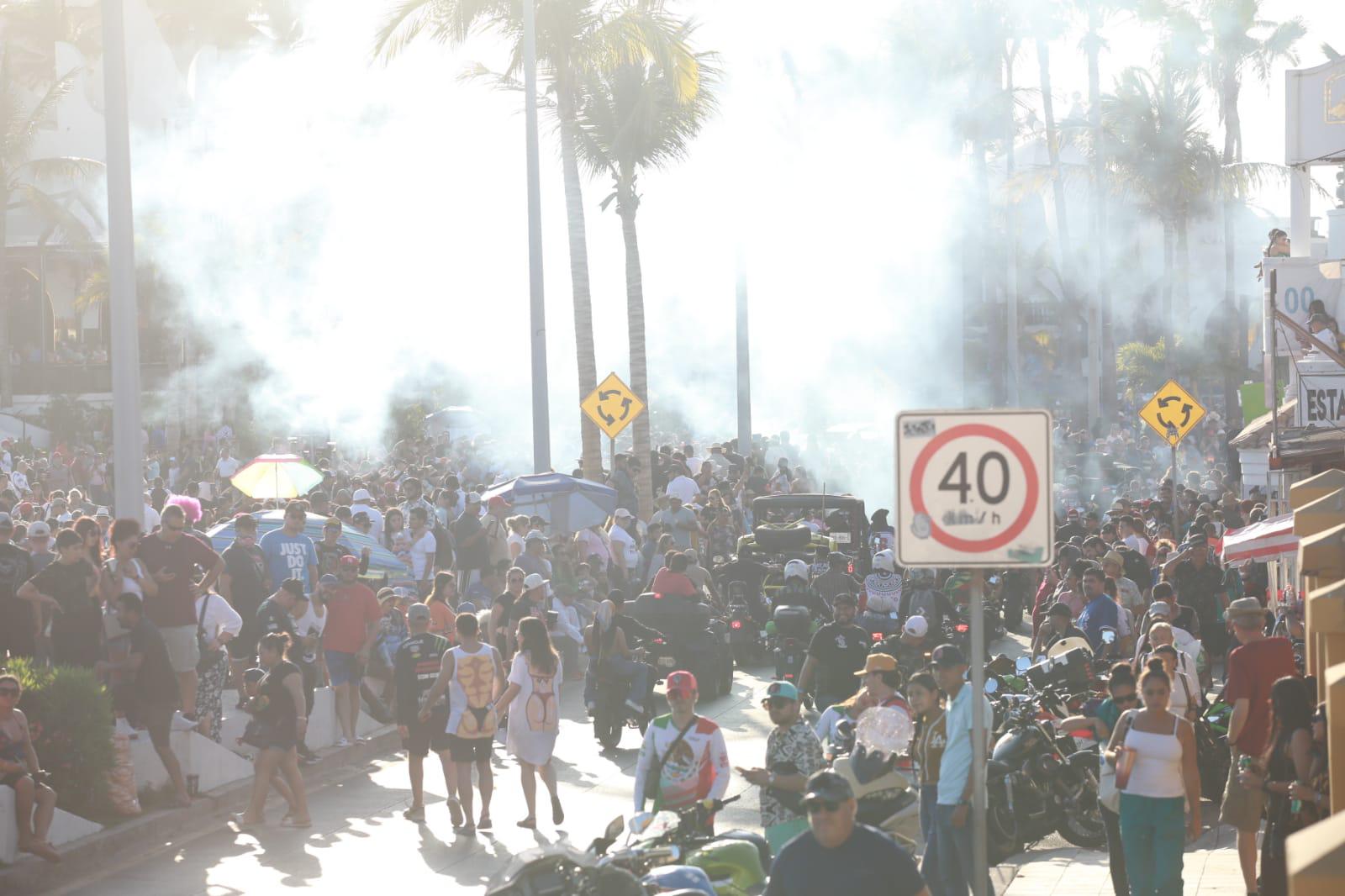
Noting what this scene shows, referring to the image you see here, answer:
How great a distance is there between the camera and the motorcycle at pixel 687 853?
25.2 ft

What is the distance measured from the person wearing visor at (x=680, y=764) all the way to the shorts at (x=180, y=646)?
18.4 feet

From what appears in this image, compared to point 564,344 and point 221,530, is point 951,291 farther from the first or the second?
point 221,530

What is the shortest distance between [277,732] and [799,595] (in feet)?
23.9

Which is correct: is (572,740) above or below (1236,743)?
below

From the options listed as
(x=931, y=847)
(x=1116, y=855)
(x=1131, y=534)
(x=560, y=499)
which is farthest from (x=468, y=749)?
(x=560, y=499)

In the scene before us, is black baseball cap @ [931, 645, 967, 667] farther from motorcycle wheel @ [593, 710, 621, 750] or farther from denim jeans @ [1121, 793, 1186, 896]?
motorcycle wheel @ [593, 710, 621, 750]

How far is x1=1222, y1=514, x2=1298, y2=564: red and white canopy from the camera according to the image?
15.4 m

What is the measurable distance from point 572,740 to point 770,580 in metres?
5.40

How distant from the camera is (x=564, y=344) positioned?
63.3 m

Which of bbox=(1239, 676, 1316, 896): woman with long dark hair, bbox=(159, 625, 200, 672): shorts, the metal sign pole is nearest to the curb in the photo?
bbox=(159, 625, 200, 672): shorts

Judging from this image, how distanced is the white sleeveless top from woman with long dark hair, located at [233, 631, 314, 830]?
247 inches

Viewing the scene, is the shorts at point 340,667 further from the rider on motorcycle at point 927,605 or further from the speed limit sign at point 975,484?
the speed limit sign at point 975,484

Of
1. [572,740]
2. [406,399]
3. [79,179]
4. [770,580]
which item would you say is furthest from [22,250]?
[572,740]

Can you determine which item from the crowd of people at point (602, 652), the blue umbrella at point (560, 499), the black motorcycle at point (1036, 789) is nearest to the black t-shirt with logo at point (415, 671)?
the crowd of people at point (602, 652)
